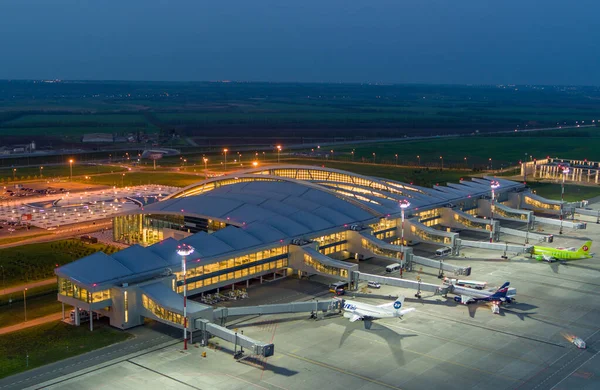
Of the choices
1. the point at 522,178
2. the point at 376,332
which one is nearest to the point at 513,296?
the point at 376,332

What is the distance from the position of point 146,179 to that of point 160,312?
111775 millimetres

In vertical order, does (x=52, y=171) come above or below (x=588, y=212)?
below

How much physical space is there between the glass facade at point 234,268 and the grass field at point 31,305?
1339 cm

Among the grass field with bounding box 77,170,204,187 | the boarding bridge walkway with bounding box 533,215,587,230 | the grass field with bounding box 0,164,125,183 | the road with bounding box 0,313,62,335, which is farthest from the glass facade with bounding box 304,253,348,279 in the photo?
the grass field with bounding box 0,164,125,183

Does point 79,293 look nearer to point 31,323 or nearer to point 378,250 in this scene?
point 31,323

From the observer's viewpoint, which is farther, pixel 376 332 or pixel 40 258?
pixel 40 258

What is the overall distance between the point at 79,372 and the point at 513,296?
42.3 metres

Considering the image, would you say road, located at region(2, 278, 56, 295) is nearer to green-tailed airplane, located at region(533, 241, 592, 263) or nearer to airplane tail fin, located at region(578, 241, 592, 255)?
green-tailed airplane, located at region(533, 241, 592, 263)

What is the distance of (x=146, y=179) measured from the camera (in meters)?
167

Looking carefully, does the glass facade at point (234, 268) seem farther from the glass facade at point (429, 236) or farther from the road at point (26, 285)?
the glass facade at point (429, 236)

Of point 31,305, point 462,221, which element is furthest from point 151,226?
point 462,221

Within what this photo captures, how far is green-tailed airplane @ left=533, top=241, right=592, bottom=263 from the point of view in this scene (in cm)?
8369

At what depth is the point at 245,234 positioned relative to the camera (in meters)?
75.8

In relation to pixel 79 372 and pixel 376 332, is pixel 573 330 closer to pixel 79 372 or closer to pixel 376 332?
pixel 376 332
